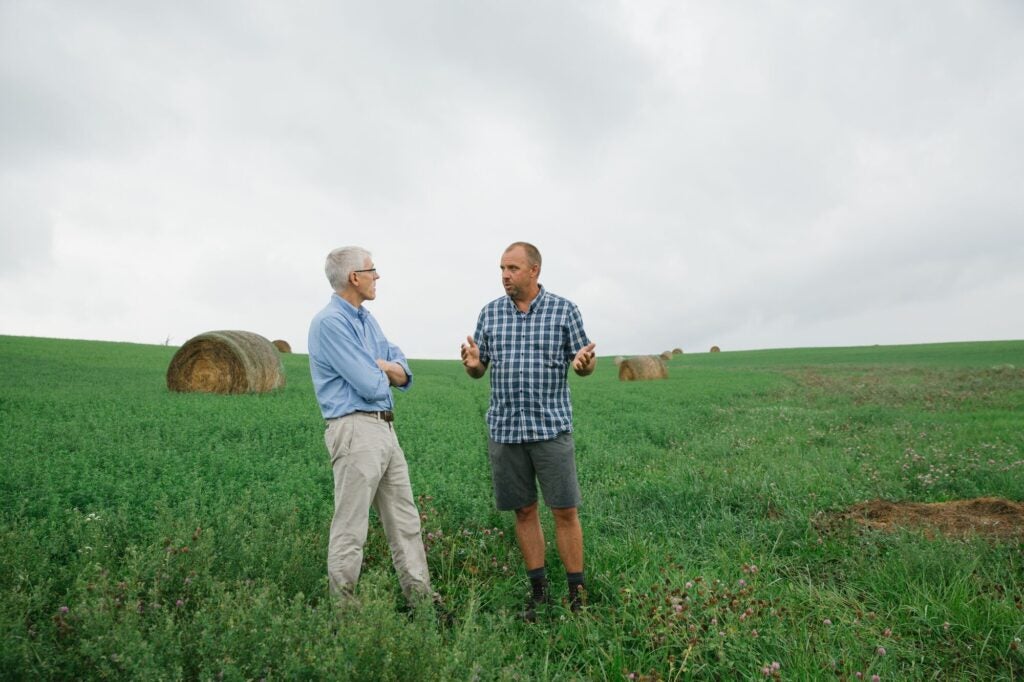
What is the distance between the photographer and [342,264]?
4438 millimetres

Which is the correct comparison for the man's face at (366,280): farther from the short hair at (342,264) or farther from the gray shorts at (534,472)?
the gray shorts at (534,472)

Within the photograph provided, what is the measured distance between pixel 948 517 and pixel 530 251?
470 centimetres

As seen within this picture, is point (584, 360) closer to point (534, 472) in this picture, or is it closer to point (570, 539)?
point (534, 472)

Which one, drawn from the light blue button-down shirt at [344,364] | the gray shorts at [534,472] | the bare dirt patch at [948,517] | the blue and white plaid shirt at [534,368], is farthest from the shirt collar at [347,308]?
the bare dirt patch at [948,517]

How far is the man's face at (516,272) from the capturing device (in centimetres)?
461

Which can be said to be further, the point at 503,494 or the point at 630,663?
the point at 503,494

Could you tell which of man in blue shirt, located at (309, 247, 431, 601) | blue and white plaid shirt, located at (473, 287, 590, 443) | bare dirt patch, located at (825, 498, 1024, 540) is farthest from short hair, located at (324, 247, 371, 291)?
bare dirt patch, located at (825, 498, 1024, 540)

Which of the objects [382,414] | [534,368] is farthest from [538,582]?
[382,414]

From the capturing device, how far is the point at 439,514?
6.05m

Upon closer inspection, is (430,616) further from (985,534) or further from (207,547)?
(985,534)

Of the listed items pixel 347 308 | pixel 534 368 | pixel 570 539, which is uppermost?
pixel 347 308

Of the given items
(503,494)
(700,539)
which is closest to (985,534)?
(700,539)

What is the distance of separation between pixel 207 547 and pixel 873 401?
16402 mm

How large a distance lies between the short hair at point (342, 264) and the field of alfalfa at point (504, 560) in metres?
1.93
